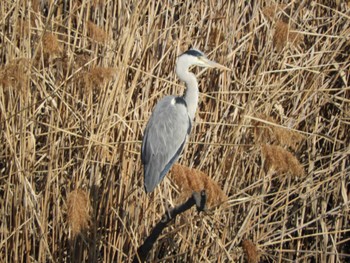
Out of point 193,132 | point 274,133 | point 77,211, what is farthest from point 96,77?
point 193,132

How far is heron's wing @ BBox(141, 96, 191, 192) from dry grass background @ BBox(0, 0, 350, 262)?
0.08 metres

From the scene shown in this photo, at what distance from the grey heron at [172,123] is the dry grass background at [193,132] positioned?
8 centimetres

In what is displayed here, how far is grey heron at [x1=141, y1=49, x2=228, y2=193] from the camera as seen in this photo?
2.62 metres

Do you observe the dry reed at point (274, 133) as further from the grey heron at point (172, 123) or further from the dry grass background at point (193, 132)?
the grey heron at point (172, 123)

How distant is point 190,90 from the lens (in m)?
2.71

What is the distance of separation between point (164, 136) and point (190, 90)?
0.21 metres

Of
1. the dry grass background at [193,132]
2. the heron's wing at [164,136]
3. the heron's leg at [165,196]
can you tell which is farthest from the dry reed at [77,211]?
the heron's leg at [165,196]

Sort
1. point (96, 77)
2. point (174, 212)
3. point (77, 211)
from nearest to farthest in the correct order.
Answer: point (77, 211) → point (96, 77) → point (174, 212)

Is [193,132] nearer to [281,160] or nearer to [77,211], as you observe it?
[281,160]

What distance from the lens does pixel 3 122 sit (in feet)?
8.27

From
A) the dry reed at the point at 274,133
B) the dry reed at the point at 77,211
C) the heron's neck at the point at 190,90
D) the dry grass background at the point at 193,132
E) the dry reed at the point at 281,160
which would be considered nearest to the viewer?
the dry reed at the point at 77,211

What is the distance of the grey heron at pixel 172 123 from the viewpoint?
2621 millimetres

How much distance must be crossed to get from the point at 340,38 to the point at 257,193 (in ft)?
2.37

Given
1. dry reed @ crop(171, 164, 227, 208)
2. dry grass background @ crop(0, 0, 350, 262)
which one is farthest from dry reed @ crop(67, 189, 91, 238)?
dry grass background @ crop(0, 0, 350, 262)
